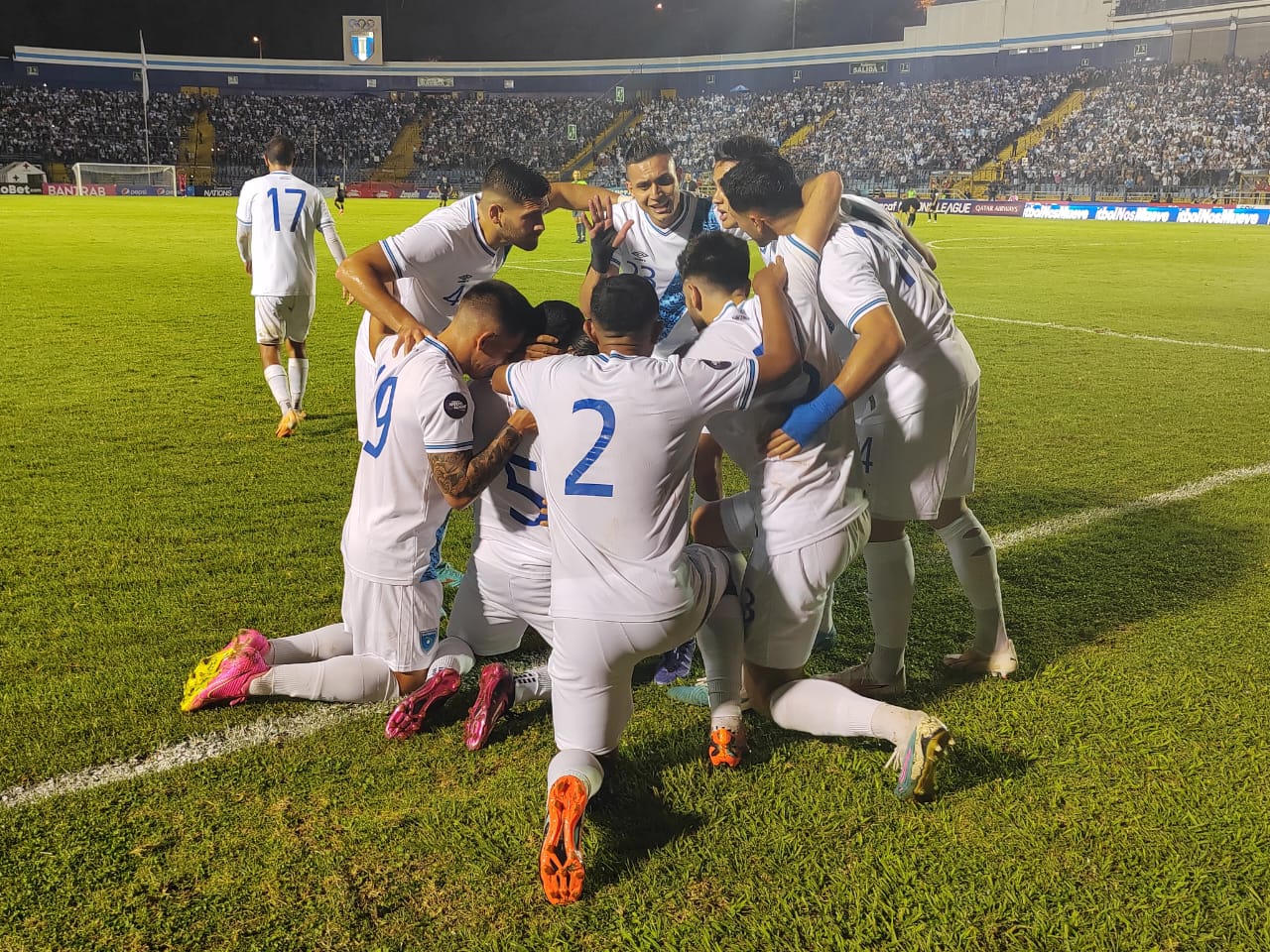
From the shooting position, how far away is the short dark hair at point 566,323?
141 inches

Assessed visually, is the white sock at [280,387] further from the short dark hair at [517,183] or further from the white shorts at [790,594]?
the white shorts at [790,594]

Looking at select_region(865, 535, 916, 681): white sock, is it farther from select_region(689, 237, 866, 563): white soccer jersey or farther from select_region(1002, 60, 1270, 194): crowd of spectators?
select_region(1002, 60, 1270, 194): crowd of spectators

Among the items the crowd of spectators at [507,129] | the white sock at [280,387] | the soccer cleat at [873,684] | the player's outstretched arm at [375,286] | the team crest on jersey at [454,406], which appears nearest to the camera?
the team crest on jersey at [454,406]

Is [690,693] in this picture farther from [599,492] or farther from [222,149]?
[222,149]

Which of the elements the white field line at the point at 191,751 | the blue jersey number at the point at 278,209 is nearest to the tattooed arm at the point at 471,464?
the white field line at the point at 191,751

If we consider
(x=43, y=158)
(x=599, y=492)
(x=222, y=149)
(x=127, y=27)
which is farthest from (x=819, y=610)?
(x=127, y=27)

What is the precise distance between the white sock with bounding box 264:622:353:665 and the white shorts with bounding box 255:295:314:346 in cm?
490

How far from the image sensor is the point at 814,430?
3021mm

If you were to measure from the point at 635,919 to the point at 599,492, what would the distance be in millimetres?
1131

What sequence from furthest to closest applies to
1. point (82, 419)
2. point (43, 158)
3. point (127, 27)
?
point (127, 27) < point (43, 158) < point (82, 419)

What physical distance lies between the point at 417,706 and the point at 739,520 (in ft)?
4.21

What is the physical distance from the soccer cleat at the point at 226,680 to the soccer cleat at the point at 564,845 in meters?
1.43

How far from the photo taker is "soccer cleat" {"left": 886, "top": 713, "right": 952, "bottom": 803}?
9.24 ft

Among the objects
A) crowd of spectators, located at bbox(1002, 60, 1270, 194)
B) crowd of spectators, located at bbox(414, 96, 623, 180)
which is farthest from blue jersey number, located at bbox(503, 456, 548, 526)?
crowd of spectators, located at bbox(414, 96, 623, 180)
